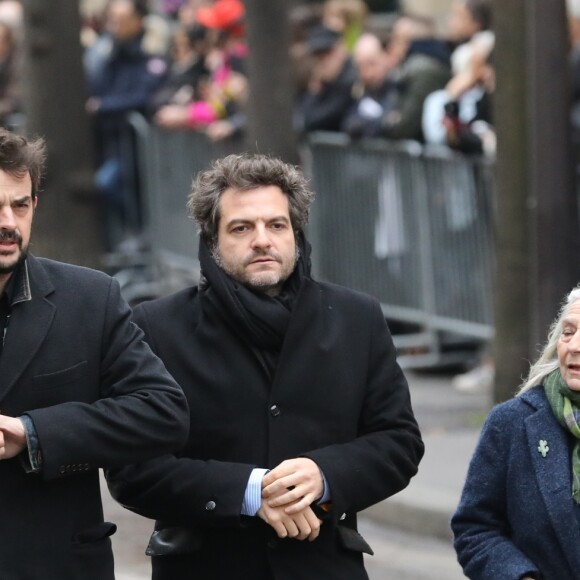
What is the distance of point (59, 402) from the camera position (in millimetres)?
4297

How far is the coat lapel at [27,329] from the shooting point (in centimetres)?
423

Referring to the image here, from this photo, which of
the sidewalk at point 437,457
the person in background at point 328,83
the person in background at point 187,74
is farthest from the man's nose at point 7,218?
the person in background at point 187,74

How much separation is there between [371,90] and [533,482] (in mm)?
7589

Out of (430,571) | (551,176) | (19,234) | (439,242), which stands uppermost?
(19,234)

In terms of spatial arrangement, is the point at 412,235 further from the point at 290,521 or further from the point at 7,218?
the point at 7,218

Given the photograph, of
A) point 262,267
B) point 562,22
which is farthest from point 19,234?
point 562,22

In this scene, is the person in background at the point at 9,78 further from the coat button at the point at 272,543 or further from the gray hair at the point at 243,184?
the coat button at the point at 272,543

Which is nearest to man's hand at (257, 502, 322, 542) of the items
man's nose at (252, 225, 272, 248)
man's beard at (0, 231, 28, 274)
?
man's nose at (252, 225, 272, 248)

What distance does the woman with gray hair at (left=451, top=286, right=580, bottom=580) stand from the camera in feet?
14.1

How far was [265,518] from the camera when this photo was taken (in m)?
4.63

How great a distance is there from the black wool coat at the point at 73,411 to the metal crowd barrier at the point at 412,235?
646cm

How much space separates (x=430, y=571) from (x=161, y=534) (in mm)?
2980

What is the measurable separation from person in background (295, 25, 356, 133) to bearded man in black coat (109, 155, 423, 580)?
7098mm

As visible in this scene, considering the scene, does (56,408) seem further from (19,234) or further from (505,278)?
(505,278)
